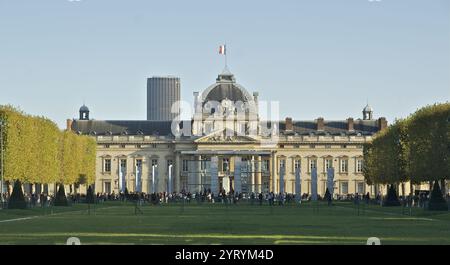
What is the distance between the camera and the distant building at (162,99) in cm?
10108

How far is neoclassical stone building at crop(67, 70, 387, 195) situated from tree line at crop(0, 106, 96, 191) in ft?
154

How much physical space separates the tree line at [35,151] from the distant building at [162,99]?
34.4 feet

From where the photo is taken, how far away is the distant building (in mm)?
101081

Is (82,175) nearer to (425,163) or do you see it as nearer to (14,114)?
(14,114)

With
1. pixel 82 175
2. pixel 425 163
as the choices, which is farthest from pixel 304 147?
pixel 425 163

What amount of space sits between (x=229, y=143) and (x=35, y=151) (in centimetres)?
6822

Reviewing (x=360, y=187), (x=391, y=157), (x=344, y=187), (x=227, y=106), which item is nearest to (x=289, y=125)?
(x=227, y=106)

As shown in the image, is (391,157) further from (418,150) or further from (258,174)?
(258,174)

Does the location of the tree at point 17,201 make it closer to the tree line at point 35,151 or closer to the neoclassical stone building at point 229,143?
the tree line at point 35,151

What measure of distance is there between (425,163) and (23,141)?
85.6 ft

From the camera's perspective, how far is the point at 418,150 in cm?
7044

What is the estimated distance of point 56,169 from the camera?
266 ft

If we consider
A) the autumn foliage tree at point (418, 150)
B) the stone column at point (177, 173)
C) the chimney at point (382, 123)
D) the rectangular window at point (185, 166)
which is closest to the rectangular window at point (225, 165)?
the rectangular window at point (185, 166)
